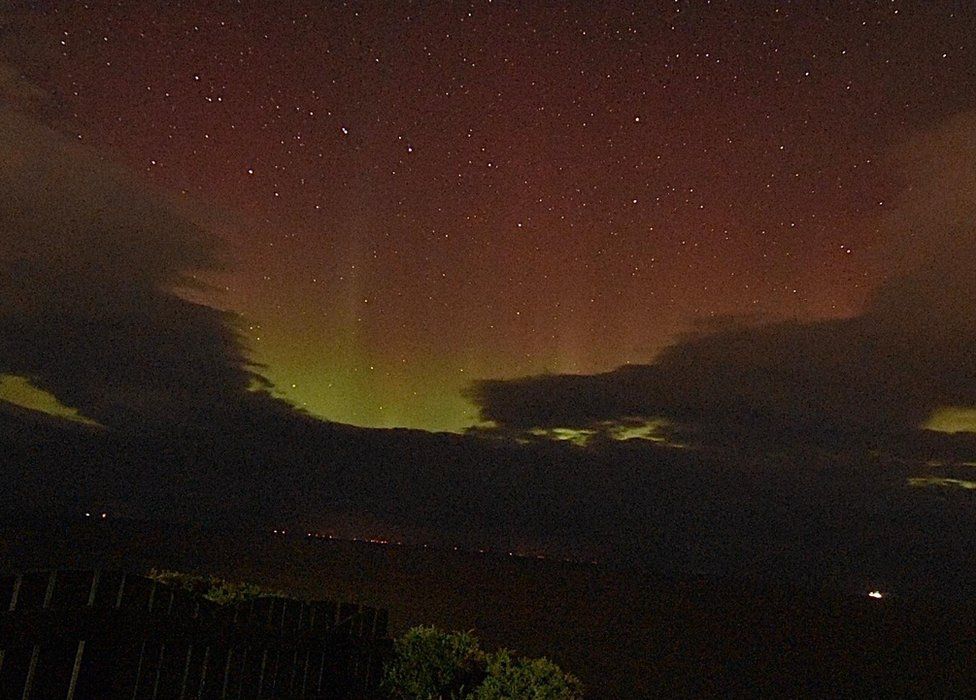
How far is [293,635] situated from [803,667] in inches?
1545

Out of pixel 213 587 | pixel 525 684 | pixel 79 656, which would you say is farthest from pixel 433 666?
pixel 79 656

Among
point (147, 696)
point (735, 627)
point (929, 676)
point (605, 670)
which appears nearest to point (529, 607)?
point (735, 627)

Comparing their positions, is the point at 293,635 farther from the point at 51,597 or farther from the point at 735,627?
the point at 735,627

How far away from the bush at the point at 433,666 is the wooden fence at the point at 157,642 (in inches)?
30.2

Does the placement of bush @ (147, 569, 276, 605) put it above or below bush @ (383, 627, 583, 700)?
above

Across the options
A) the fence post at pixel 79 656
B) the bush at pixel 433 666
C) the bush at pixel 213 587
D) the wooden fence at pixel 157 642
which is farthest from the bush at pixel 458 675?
the fence post at pixel 79 656

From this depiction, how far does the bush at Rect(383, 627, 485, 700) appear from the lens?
914cm

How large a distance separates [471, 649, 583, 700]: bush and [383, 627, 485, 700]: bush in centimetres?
34

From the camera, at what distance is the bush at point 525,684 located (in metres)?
9.07

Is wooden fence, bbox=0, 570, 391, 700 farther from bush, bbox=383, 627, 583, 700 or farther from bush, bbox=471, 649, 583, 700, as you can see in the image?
bush, bbox=471, 649, 583, 700

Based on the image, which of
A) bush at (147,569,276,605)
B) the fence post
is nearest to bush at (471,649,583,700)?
bush at (147,569,276,605)

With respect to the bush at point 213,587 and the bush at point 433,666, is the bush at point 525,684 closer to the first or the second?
the bush at point 433,666

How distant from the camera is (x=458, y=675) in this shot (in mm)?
→ 9641

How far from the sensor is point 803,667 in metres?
41.3
